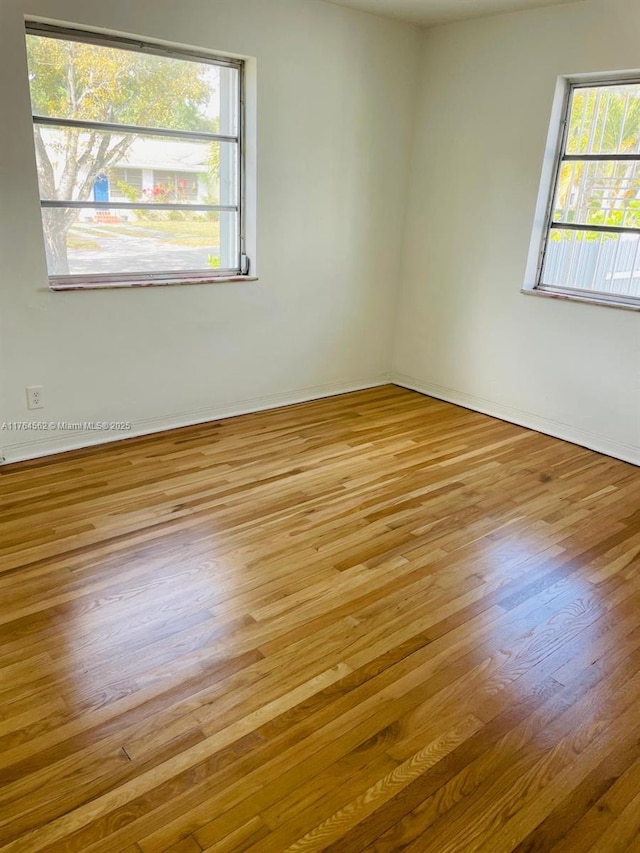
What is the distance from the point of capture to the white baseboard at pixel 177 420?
11.7 ft

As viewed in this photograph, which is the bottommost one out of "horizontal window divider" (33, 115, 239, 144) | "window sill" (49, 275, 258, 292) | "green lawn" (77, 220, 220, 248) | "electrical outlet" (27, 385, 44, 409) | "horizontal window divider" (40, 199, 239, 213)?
"electrical outlet" (27, 385, 44, 409)

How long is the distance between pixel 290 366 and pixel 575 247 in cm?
206

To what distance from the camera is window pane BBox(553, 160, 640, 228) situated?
3.74 metres

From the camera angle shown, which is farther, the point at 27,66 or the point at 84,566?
the point at 27,66

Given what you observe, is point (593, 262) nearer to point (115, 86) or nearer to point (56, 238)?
point (115, 86)

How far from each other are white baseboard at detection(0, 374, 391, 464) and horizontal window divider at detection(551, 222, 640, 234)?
1.80 metres

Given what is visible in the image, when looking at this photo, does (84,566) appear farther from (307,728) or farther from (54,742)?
(307,728)

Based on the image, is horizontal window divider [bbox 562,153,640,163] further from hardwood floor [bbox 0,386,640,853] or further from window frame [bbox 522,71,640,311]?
hardwood floor [bbox 0,386,640,853]

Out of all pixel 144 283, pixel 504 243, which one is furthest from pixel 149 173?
pixel 504 243

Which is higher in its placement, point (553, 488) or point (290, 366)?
point (290, 366)

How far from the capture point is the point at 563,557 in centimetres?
282

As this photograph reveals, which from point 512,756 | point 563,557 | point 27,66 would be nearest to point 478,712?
point 512,756

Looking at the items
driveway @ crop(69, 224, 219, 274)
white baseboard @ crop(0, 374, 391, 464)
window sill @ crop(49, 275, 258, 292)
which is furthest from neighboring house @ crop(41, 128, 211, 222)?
white baseboard @ crop(0, 374, 391, 464)

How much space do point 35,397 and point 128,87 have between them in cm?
177
